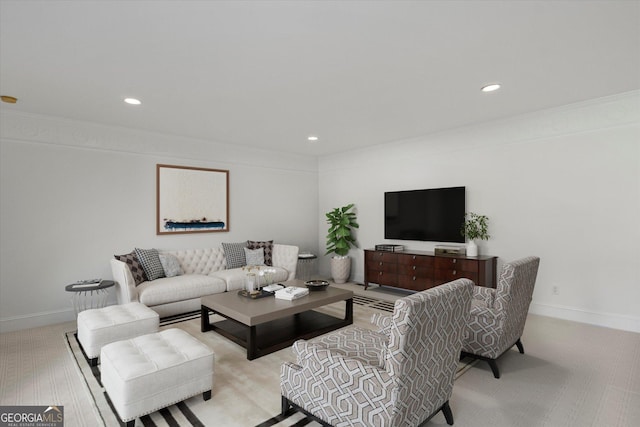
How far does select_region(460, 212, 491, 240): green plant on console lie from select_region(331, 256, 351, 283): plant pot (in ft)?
7.42

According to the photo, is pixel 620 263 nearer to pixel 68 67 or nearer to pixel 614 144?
pixel 614 144

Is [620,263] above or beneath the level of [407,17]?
beneath

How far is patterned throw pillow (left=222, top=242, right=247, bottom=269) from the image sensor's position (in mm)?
5367

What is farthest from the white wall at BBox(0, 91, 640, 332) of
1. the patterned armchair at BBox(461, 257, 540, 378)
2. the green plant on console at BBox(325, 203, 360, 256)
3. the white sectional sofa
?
the patterned armchair at BBox(461, 257, 540, 378)

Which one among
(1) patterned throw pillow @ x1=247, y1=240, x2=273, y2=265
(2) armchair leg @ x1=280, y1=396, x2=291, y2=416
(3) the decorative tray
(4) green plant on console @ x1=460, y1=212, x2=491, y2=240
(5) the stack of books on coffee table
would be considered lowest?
(2) armchair leg @ x1=280, y1=396, x2=291, y2=416

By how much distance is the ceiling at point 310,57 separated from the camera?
80.3 inches

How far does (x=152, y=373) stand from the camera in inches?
81.3

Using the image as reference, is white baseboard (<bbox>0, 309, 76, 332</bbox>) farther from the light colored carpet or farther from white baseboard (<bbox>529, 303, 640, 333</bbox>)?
white baseboard (<bbox>529, 303, 640, 333</bbox>)

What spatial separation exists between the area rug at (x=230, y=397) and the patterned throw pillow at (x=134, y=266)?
967 millimetres

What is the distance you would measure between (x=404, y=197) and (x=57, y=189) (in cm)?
510

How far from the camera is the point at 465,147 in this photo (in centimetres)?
488

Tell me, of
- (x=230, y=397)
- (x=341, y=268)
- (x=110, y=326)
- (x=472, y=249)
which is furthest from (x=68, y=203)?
(x=472, y=249)

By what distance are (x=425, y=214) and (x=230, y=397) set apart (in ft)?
13.1

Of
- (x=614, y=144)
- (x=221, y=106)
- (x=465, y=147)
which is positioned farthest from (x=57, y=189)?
(x=614, y=144)
